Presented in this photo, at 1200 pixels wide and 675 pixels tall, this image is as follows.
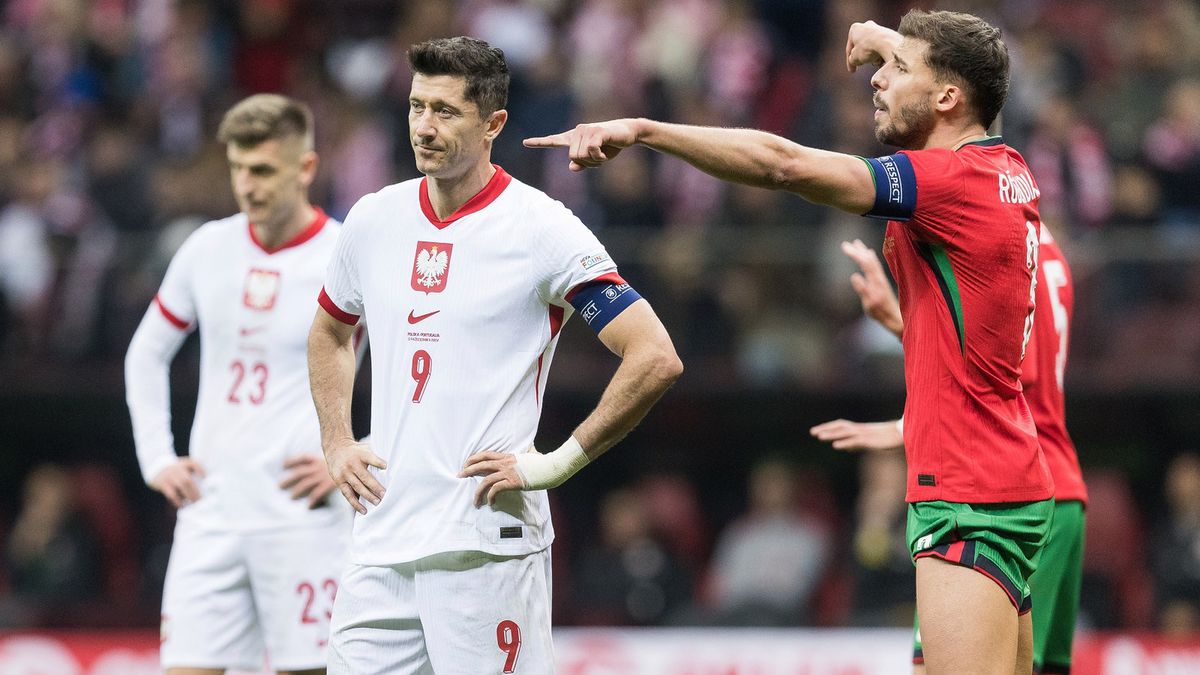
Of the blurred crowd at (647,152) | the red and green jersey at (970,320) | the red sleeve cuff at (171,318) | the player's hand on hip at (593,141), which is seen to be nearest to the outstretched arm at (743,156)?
the player's hand on hip at (593,141)

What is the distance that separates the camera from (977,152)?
4.90 meters

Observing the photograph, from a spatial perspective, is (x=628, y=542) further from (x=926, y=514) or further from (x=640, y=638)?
(x=926, y=514)

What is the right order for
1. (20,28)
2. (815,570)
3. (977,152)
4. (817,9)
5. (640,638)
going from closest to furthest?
(977,152), (640,638), (815,570), (817,9), (20,28)

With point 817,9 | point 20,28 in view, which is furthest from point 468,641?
point 20,28

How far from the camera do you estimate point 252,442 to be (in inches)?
259

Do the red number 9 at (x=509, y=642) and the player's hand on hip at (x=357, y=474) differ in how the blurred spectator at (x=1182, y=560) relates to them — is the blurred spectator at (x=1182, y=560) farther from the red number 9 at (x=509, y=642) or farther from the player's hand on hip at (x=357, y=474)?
the player's hand on hip at (x=357, y=474)

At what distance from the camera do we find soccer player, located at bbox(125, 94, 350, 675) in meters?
6.48

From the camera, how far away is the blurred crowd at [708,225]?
1170cm

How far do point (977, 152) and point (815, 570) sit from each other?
7371 mm

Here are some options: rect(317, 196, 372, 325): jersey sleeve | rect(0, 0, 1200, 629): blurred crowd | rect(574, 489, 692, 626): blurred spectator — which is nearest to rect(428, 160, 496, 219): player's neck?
rect(317, 196, 372, 325): jersey sleeve

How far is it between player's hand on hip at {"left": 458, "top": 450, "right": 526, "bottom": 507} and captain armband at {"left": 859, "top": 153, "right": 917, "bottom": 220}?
1379mm

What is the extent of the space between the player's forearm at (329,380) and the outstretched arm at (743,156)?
4.65ft

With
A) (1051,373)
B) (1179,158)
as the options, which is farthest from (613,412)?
(1179,158)

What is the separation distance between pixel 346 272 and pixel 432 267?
40cm
